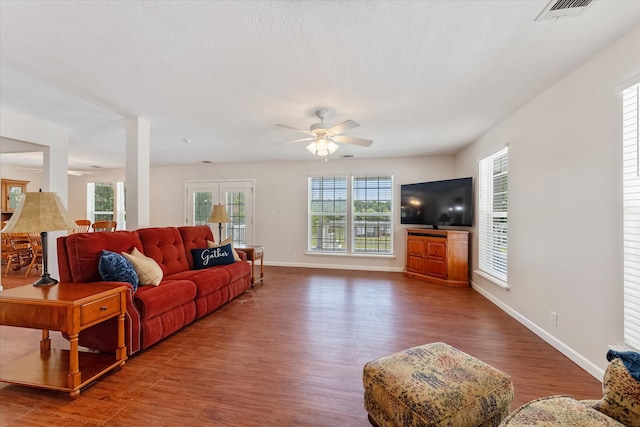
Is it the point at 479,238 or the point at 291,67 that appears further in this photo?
the point at 479,238

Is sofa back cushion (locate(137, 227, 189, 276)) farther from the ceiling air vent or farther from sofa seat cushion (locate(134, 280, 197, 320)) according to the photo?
the ceiling air vent

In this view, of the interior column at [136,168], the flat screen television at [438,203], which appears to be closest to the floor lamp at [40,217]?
the interior column at [136,168]

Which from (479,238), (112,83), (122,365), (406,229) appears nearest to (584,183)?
(479,238)

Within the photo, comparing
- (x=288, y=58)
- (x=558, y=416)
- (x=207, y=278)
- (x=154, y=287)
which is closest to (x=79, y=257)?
(x=154, y=287)

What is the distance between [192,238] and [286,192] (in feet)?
9.58

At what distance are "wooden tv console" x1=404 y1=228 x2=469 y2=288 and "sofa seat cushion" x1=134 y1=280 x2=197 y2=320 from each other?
3975mm

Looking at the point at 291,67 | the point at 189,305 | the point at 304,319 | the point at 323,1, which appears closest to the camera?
the point at 323,1

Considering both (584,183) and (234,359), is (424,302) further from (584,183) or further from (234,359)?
(234,359)

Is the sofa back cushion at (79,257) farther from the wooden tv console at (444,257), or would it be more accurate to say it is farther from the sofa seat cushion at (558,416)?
the wooden tv console at (444,257)

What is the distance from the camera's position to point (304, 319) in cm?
323

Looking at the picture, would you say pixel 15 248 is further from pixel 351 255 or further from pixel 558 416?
pixel 558 416

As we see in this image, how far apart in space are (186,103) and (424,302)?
399 centimetres

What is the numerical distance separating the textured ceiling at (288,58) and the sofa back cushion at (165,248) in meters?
1.49

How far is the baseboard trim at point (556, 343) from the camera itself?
2127 mm
